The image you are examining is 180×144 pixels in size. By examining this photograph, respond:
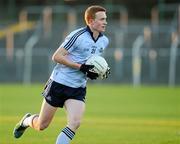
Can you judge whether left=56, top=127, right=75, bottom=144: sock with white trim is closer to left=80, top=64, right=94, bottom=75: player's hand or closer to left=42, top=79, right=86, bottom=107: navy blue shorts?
left=42, top=79, right=86, bottom=107: navy blue shorts

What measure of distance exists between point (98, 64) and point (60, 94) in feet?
2.57

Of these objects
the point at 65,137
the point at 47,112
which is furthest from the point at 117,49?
the point at 65,137

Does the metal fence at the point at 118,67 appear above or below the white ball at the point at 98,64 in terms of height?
below

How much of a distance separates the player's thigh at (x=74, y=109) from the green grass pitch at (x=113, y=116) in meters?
2.09

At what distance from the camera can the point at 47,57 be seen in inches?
1556

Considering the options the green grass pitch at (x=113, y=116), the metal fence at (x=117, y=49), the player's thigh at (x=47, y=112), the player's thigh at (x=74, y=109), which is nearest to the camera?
the player's thigh at (x=74, y=109)

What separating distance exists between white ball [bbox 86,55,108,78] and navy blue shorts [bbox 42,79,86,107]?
0.40m

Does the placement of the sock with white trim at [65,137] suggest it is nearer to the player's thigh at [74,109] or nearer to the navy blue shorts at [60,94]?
the player's thigh at [74,109]

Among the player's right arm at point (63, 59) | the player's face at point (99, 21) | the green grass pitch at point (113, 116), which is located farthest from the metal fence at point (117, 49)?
the player's right arm at point (63, 59)

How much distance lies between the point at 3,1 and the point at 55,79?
32638 millimetres

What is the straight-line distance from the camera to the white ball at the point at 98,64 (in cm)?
1255

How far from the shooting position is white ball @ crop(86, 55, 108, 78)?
1255 cm

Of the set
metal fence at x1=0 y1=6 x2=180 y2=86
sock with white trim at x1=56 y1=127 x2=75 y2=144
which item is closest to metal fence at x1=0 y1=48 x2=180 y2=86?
metal fence at x1=0 y1=6 x2=180 y2=86

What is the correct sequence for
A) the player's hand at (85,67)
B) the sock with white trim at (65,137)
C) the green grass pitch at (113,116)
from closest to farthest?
the sock with white trim at (65,137) < the player's hand at (85,67) < the green grass pitch at (113,116)
